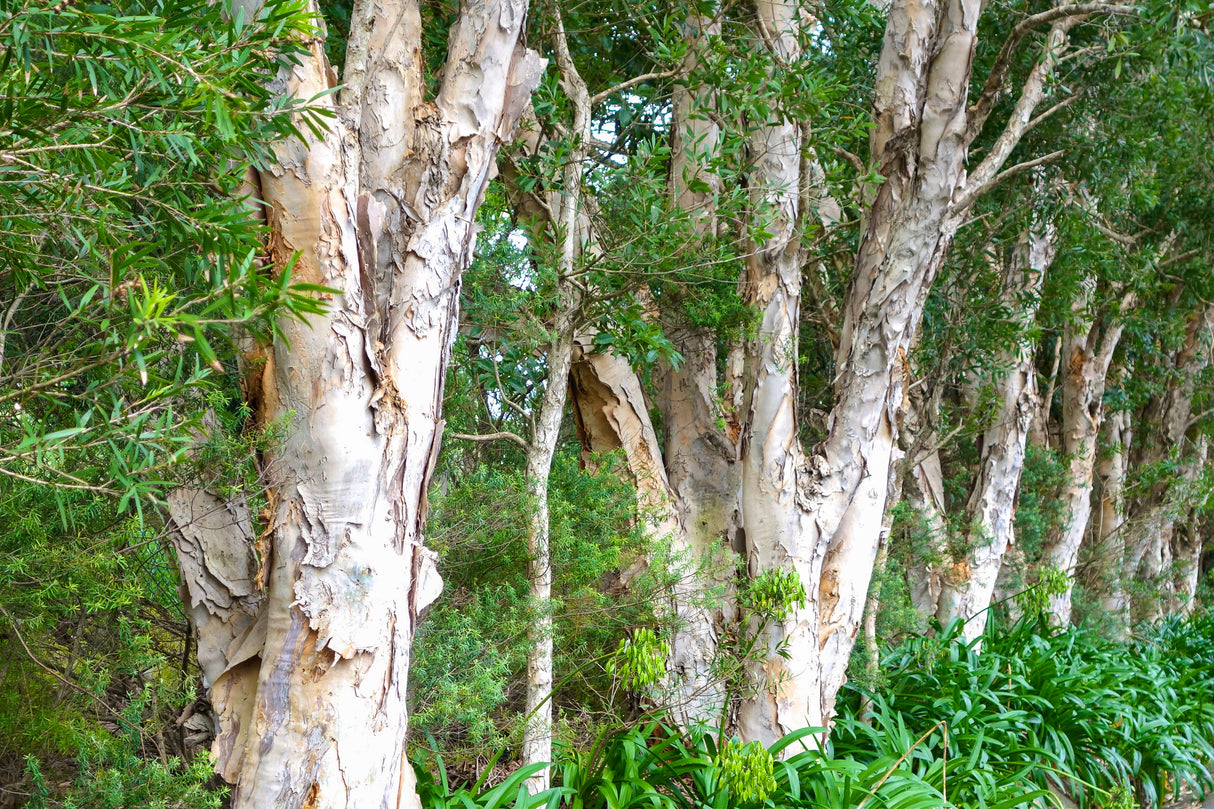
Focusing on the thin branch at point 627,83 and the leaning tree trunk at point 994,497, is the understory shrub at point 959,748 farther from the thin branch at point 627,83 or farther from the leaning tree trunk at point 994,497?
the thin branch at point 627,83

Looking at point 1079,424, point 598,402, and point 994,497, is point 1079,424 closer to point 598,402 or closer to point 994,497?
point 994,497

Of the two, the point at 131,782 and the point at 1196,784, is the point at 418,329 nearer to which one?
the point at 131,782

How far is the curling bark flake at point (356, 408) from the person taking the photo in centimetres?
283

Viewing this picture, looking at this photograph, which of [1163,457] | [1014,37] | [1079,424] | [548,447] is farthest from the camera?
[1163,457]

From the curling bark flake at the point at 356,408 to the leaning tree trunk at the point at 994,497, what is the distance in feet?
18.2

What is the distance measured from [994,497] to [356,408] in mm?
6297

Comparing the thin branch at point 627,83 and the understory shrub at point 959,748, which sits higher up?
the thin branch at point 627,83

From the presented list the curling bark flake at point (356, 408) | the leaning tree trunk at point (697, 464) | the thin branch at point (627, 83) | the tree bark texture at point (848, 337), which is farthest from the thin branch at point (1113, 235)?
the curling bark flake at point (356, 408)

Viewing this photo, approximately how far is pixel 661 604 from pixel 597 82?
3761 mm

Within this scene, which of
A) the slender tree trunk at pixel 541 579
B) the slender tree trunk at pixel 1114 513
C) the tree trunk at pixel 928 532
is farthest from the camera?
the slender tree trunk at pixel 1114 513

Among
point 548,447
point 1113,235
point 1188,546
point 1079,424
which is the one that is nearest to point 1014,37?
point 1113,235

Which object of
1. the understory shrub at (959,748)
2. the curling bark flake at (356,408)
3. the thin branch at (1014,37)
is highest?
the thin branch at (1014,37)

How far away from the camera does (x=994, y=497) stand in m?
7.70

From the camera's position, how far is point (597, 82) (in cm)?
657
